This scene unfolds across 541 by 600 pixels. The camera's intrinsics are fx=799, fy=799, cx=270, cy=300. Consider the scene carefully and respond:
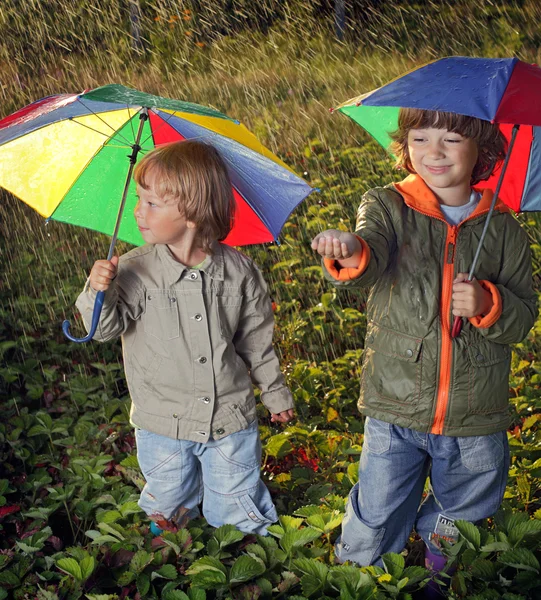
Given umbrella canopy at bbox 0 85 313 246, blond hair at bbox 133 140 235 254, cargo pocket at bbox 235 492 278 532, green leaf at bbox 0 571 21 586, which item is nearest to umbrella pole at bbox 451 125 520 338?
umbrella canopy at bbox 0 85 313 246

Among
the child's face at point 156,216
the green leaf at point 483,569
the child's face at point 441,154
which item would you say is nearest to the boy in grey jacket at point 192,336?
the child's face at point 156,216

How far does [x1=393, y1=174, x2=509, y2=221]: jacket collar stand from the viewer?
237 cm

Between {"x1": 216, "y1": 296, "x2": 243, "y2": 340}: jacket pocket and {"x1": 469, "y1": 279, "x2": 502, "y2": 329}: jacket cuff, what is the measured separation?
75 cm

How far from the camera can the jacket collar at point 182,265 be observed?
254cm

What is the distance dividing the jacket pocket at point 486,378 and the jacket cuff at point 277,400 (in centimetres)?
64

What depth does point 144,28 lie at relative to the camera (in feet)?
35.3

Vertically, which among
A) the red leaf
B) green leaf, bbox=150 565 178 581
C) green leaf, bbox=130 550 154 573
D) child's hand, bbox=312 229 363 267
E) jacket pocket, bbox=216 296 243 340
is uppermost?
child's hand, bbox=312 229 363 267

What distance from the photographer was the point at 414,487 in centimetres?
261

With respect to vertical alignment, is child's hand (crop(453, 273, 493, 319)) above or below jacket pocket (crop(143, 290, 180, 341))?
below

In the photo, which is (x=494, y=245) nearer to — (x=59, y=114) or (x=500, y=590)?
(x=500, y=590)

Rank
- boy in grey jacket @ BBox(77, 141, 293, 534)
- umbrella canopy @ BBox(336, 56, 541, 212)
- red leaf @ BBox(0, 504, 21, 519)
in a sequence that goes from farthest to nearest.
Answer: red leaf @ BBox(0, 504, 21, 519)
boy in grey jacket @ BBox(77, 141, 293, 534)
umbrella canopy @ BBox(336, 56, 541, 212)

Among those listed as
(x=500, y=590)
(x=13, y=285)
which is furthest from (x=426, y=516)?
(x=13, y=285)

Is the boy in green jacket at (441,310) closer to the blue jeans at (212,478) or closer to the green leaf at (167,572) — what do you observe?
the blue jeans at (212,478)

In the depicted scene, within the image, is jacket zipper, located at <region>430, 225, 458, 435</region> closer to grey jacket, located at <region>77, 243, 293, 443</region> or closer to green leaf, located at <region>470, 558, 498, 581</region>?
green leaf, located at <region>470, 558, 498, 581</region>
